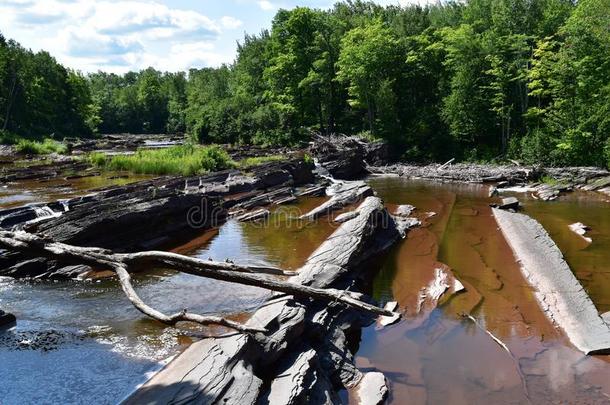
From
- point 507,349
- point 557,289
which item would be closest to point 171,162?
point 557,289

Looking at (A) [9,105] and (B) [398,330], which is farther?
(A) [9,105]

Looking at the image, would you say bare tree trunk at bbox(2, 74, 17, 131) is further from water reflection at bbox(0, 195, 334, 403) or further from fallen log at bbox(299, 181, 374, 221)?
water reflection at bbox(0, 195, 334, 403)

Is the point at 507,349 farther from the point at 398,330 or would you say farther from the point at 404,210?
the point at 404,210

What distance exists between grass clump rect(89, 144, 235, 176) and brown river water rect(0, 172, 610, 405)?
1323 centimetres

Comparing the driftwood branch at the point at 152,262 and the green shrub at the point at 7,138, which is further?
the green shrub at the point at 7,138

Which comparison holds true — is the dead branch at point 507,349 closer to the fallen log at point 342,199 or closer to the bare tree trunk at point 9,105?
the fallen log at point 342,199

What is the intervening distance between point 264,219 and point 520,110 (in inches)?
1032

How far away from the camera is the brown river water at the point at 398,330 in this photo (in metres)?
8.05

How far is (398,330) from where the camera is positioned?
34.0ft

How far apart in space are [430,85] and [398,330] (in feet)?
126

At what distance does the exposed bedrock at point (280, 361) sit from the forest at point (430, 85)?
26.5 m

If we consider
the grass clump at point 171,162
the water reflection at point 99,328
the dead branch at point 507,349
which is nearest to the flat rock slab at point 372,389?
the dead branch at point 507,349

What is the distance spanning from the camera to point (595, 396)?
26.3ft

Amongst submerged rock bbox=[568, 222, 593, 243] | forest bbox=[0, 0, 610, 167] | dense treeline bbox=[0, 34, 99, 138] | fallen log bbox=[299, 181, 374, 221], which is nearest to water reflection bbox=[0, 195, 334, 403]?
fallen log bbox=[299, 181, 374, 221]
